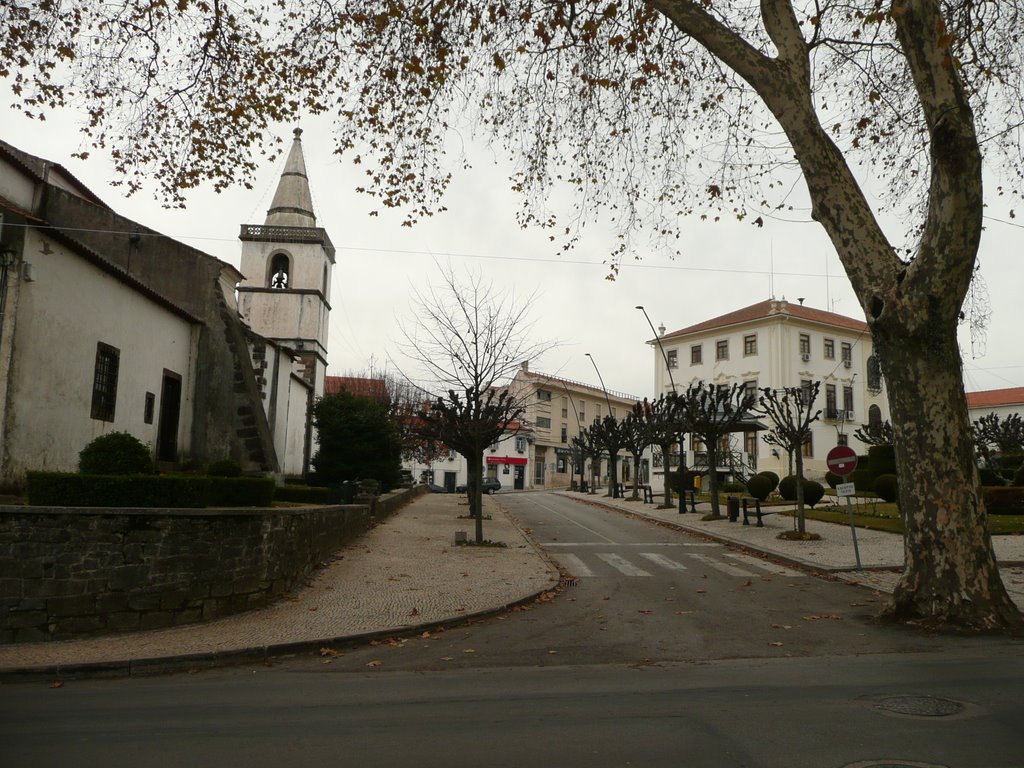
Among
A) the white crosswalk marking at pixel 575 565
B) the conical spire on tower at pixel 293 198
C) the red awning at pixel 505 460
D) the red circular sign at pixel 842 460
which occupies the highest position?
the conical spire on tower at pixel 293 198

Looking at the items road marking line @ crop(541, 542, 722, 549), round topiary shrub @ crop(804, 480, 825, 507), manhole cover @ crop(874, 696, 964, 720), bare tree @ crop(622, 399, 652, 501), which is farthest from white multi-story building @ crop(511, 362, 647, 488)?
manhole cover @ crop(874, 696, 964, 720)

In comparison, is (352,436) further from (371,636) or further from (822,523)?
(371,636)

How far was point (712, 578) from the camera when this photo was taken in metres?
13.3

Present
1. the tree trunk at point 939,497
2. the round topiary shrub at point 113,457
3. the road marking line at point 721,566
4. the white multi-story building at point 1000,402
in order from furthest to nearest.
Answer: the white multi-story building at point 1000,402
the road marking line at point 721,566
the round topiary shrub at point 113,457
the tree trunk at point 939,497

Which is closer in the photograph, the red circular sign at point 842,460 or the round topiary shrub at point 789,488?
the red circular sign at point 842,460

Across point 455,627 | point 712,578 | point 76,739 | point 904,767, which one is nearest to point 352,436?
point 712,578

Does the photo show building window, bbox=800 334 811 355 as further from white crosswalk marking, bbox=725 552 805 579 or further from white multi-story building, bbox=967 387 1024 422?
white crosswalk marking, bbox=725 552 805 579

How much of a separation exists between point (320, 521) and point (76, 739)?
27.1 ft

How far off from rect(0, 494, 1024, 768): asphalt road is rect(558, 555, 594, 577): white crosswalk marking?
4.07 m

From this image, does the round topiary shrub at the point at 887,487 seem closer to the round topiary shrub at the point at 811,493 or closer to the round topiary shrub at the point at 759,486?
the round topiary shrub at the point at 811,493

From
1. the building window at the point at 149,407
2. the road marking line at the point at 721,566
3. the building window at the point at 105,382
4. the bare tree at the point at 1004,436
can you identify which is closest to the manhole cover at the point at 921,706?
the road marking line at the point at 721,566

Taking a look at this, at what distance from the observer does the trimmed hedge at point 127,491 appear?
9148 mm

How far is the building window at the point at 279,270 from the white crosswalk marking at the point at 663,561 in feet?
97.6

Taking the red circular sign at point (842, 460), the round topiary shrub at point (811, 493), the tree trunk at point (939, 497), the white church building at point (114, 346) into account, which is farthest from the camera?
the round topiary shrub at point (811, 493)
